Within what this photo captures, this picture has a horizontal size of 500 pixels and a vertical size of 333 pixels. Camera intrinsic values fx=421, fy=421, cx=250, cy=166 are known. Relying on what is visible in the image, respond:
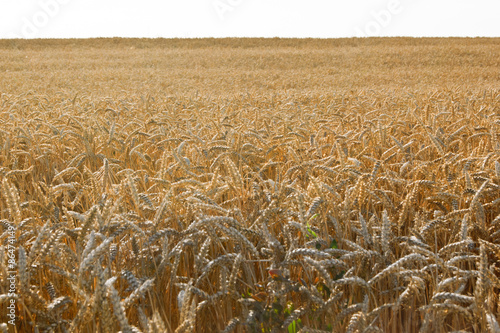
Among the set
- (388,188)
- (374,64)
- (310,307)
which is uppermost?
(374,64)

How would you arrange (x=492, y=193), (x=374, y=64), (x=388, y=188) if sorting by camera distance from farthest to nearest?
1. (x=374, y=64)
2. (x=388, y=188)
3. (x=492, y=193)

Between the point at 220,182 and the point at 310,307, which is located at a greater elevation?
the point at 220,182

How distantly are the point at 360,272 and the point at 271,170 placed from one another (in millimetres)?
1132

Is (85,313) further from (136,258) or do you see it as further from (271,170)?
(271,170)

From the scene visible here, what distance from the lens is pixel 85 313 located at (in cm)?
94

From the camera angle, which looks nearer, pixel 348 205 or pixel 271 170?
pixel 348 205

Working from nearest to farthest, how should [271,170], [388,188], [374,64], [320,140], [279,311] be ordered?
1. [279,311]
2. [388,188]
3. [271,170]
4. [320,140]
5. [374,64]

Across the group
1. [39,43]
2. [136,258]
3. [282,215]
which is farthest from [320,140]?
[39,43]

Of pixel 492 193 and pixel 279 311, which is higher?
pixel 492 193

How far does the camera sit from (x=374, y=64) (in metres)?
16.2

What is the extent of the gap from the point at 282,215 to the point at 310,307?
382mm

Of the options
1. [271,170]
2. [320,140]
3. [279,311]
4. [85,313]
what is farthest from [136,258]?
[320,140]

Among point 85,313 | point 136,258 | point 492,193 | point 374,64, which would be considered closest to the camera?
point 85,313

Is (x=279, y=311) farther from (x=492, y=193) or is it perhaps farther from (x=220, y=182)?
(x=492, y=193)
